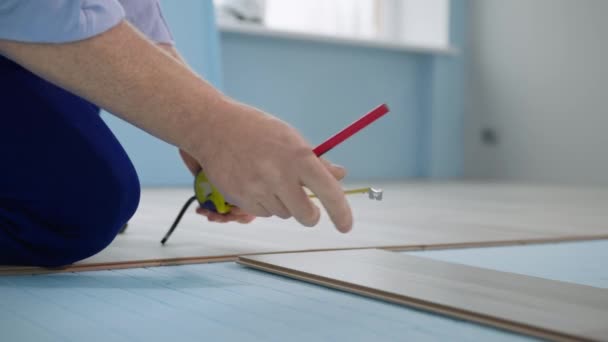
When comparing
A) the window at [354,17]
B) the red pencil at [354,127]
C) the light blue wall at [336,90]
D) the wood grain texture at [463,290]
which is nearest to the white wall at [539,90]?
the window at [354,17]

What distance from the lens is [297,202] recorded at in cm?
76

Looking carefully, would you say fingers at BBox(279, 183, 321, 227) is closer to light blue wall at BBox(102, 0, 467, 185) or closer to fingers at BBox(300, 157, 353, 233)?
fingers at BBox(300, 157, 353, 233)

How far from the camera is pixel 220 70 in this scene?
13.6ft

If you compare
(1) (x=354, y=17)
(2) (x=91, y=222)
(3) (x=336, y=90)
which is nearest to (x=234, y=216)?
(2) (x=91, y=222)

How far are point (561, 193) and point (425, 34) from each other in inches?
84.7

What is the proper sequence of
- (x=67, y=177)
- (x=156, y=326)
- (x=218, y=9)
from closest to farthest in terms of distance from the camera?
(x=156, y=326), (x=67, y=177), (x=218, y=9)

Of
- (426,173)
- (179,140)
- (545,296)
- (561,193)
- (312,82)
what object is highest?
(179,140)

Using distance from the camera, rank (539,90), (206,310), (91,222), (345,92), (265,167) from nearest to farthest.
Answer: (265,167) < (206,310) < (91,222) < (539,90) < (345,92)

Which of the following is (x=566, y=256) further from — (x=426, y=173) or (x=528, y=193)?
(x=426, y=173)

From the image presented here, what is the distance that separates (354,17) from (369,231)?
356 cm

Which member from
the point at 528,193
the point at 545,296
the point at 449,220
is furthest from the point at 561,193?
the point at 545,296

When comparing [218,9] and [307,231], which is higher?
[218,9]

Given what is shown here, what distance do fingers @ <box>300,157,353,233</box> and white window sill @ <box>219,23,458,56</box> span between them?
143 inches

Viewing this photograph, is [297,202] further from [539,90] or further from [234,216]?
[539,90]
